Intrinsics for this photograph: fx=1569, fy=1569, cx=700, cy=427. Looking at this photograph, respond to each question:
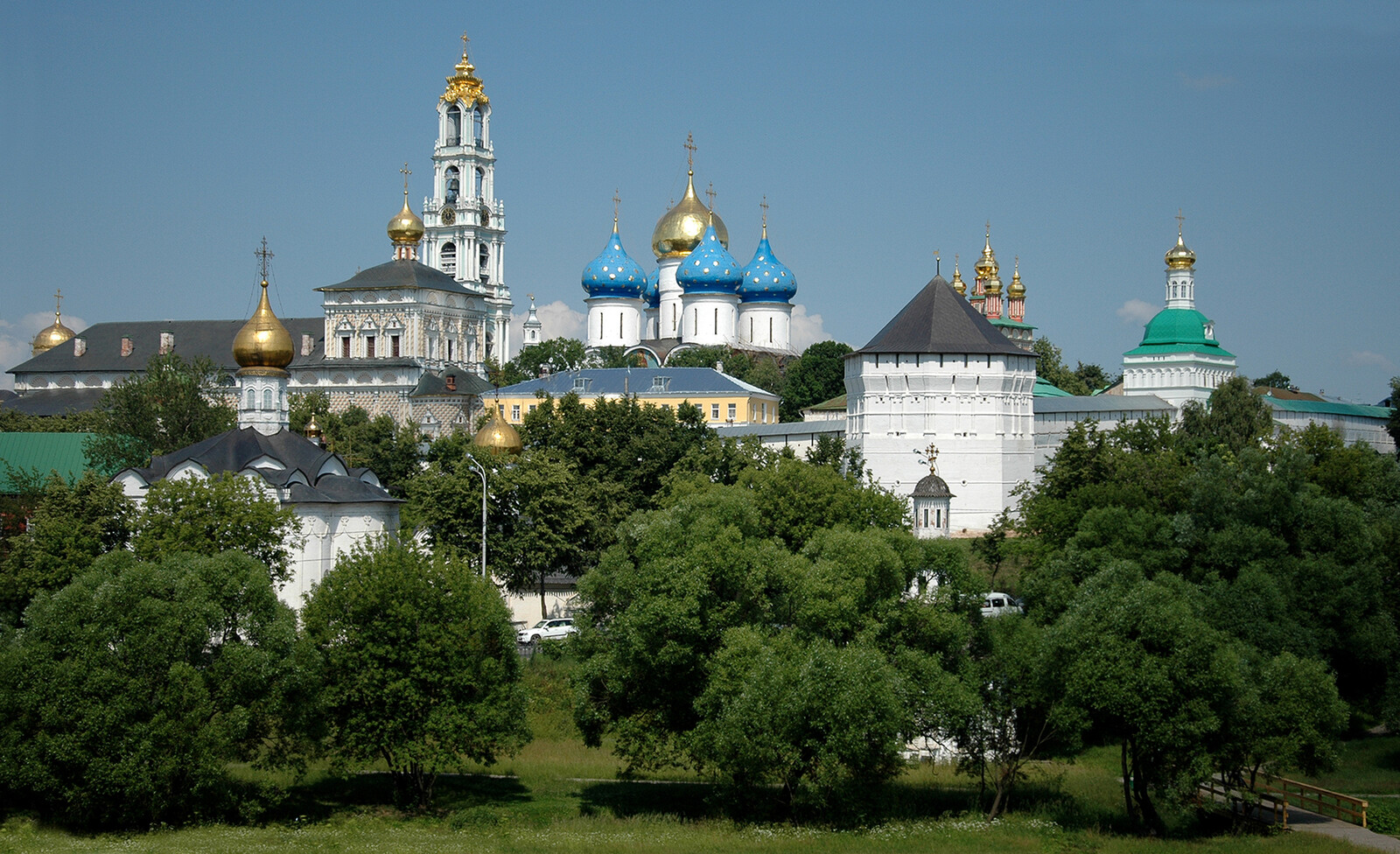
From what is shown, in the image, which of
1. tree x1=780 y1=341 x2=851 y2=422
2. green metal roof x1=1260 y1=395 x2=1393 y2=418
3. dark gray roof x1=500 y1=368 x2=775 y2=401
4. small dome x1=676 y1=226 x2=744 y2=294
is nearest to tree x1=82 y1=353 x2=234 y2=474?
dark gray roof x1=500 y1=368 x2=775 y2=401

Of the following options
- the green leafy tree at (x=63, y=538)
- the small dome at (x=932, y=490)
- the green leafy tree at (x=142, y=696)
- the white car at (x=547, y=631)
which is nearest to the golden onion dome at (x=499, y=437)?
the small dome at (x=932, y=490)

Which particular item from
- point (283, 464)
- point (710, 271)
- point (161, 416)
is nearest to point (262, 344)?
point (283, 464)

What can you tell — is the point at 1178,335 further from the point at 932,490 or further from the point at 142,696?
the point at 142,696

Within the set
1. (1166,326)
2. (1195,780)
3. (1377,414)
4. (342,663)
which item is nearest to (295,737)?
(342,663)

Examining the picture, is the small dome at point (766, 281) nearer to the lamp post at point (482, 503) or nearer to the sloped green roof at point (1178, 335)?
the sloped green roof at point (1178, 335)

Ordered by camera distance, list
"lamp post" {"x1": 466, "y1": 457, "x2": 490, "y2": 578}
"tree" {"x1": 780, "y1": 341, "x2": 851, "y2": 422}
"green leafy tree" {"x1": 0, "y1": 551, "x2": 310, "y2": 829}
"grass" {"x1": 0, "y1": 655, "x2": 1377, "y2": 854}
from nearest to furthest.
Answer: "grass" {"x1": 0, "y1": 655, "x2": 1377, "y2": 854}, "green leafy tree" {"x1": 0, "y1": 551, "x2": 310, "y2": 829}, "lamp post" {"x1": 466, "y1": 457, "x2": 490, "y2": 578}, "tree" {"x1": 780, "y1": 341, "x2": 851, "y2": 422}

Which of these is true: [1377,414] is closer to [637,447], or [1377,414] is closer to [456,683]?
[637,447]

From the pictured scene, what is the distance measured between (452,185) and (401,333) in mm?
17242

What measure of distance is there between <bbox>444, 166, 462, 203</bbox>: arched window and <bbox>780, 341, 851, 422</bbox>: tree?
78.8ft

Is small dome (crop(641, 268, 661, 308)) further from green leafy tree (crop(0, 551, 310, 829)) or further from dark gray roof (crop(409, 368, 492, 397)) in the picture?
green leafy tree (crop(0, 551, 310, 829))

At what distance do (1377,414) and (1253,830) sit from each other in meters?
55.6

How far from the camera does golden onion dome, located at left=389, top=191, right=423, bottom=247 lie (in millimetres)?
73375

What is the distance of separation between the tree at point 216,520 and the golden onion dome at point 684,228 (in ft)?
170

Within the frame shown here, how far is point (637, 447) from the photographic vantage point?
3803cm
